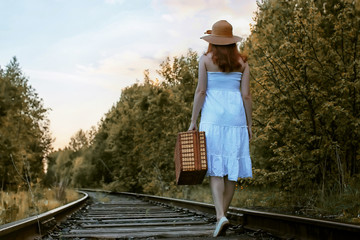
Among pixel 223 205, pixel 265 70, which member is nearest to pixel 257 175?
pixel 265 70

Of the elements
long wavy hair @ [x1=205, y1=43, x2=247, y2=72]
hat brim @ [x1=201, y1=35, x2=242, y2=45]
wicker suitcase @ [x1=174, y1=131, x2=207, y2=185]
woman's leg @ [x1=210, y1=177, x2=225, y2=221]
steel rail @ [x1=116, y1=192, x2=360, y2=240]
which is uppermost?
hat brim @ [x1=201, y1=35, x2=242, y2=45]

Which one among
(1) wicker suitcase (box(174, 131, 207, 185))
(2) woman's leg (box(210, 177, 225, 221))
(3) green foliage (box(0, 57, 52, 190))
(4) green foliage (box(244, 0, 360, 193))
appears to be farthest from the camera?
(3) green foliage (box(0, 57, 52, 190))

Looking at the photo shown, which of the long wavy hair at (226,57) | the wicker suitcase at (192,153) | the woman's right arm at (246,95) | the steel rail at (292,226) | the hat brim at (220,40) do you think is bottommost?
the steel rail at (292,226)

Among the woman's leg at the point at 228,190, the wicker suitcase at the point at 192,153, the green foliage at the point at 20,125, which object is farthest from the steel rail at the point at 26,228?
the green foliage at the point at 20,125

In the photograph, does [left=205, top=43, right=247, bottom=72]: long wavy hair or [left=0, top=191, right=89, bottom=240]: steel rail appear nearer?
[left=0, top=191, right=89, bottom=240]: steel rail

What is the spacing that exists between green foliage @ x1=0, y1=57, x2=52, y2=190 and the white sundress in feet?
55.4

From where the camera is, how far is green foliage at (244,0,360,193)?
6805mm

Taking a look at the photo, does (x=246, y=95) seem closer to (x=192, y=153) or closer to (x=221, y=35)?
(x=221, y=35)

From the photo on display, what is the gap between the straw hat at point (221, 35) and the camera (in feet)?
13.1

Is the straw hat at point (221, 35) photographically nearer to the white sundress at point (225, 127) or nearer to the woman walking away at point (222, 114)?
the woman walking away at point (222, 114)

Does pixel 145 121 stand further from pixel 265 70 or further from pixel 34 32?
pixel 265 70

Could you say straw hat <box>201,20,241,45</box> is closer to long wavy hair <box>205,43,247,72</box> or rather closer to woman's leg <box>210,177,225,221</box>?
long wavy hair <box>205,43,247,72</box>

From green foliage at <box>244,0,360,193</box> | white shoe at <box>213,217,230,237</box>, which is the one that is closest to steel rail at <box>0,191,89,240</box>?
white shoe at <box>213,217,230,237</box>

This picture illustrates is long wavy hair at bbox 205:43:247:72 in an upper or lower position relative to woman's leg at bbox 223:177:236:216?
upper
